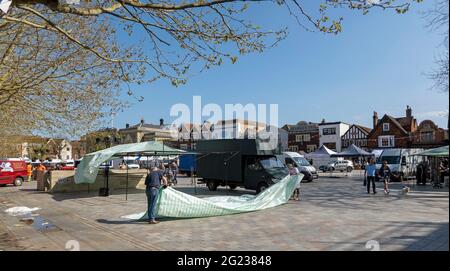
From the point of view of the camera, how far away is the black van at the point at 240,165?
62.9ft

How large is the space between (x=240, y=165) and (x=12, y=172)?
22.0 m

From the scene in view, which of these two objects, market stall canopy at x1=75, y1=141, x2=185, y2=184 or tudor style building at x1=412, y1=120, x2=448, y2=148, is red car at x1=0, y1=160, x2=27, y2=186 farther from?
tudor style building at x1=412, y1=120, x2=448, y2=148

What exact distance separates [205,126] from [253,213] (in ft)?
264

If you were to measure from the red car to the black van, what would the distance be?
18.4m

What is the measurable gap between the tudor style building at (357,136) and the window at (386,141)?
3.32 metres

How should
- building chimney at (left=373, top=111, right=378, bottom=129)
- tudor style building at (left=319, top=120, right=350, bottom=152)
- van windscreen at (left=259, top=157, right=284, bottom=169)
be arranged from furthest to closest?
tudor style building at (left=319, top=120, right=350, bottom=152), building chimney at (left=373, top=111, right=378, bottom=129), van windscreen at (left=259, top=157, right=284, bottom=169)

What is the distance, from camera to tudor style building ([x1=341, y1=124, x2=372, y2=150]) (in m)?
74.1

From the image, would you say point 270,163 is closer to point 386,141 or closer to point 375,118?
point 386,141

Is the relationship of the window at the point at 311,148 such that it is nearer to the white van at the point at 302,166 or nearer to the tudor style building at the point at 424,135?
the tudor style building at the point at 424,135

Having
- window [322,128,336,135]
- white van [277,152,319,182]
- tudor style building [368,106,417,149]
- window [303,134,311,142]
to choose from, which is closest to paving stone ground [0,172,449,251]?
white van [277,152,319,182]

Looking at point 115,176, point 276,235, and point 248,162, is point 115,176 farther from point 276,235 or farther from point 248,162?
point 276,235

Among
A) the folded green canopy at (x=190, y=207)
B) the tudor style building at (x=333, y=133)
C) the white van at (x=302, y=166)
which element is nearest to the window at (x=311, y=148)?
the tudor style building at (x=333, y=133)

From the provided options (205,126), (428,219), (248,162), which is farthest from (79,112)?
(205,126)

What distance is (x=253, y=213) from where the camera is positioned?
13.0 metres
